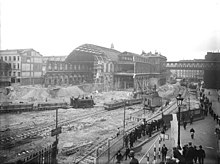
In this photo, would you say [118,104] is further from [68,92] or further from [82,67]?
[82,67]

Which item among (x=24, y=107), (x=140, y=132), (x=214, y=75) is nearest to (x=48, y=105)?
(x=24, y=107)

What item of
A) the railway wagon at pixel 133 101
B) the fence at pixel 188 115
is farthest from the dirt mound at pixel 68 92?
the fence at pixel 188 115

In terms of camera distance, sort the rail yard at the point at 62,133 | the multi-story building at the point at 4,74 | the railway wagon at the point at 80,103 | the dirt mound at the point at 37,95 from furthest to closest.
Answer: the multi-story building at the point at 4,74
the dirt mound at the point at 37,95
the railway wagon at the point at 80,103
the rail yard at the point at 62,133

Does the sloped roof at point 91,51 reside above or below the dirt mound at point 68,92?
above

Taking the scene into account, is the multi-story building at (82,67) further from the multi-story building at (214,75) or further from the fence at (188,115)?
the fence at (188,115)

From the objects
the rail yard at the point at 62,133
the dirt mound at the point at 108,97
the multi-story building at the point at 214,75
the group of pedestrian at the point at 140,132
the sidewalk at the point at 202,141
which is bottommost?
the rail yard at the point at 62,133

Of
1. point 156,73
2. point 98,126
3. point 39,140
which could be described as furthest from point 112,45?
point 39,140

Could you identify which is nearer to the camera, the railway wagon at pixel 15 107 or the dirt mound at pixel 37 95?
the railway wagon at pixel 15 107

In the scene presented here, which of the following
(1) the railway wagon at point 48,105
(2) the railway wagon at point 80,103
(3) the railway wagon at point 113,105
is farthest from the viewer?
(2) the railway wagon at point 80,103

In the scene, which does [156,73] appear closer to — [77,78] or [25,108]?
[77,78]
